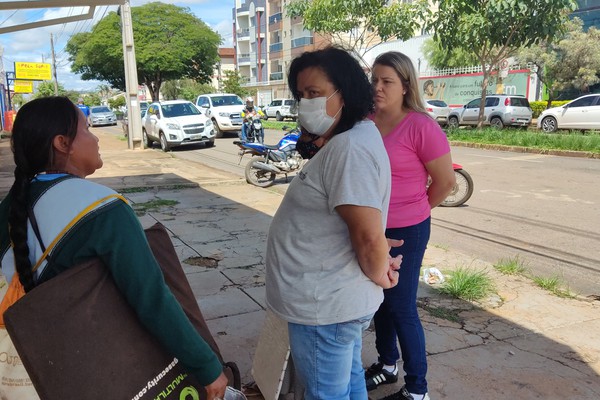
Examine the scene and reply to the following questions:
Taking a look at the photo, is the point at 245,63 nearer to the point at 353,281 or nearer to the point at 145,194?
the point at 145,194

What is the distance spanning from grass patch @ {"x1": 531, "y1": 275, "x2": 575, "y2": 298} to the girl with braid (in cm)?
372

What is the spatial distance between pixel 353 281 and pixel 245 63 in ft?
234

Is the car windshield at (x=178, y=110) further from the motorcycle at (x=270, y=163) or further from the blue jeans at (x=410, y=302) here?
the blue jeans at (x=410, y=302)

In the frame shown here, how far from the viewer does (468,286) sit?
4293 millimetres

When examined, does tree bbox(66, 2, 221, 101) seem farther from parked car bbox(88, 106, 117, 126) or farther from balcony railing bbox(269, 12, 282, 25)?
balcony railing bbox(269, 12, 282, 25)

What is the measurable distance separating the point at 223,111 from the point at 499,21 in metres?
11.0

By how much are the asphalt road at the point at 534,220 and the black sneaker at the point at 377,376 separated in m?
2.41

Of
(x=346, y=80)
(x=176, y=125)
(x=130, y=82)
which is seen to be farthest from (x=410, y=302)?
(x=130, y=82)

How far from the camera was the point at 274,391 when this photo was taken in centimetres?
223

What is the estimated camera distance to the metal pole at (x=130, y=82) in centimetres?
1667

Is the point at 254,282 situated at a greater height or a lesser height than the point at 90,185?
lesser

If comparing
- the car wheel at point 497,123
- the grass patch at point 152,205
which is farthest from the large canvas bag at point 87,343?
the car wheel at point 497,123

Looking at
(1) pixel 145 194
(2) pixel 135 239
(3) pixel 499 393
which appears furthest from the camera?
(1) pixel 145 194

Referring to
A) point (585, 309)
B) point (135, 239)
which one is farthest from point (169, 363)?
point (585, 309)
